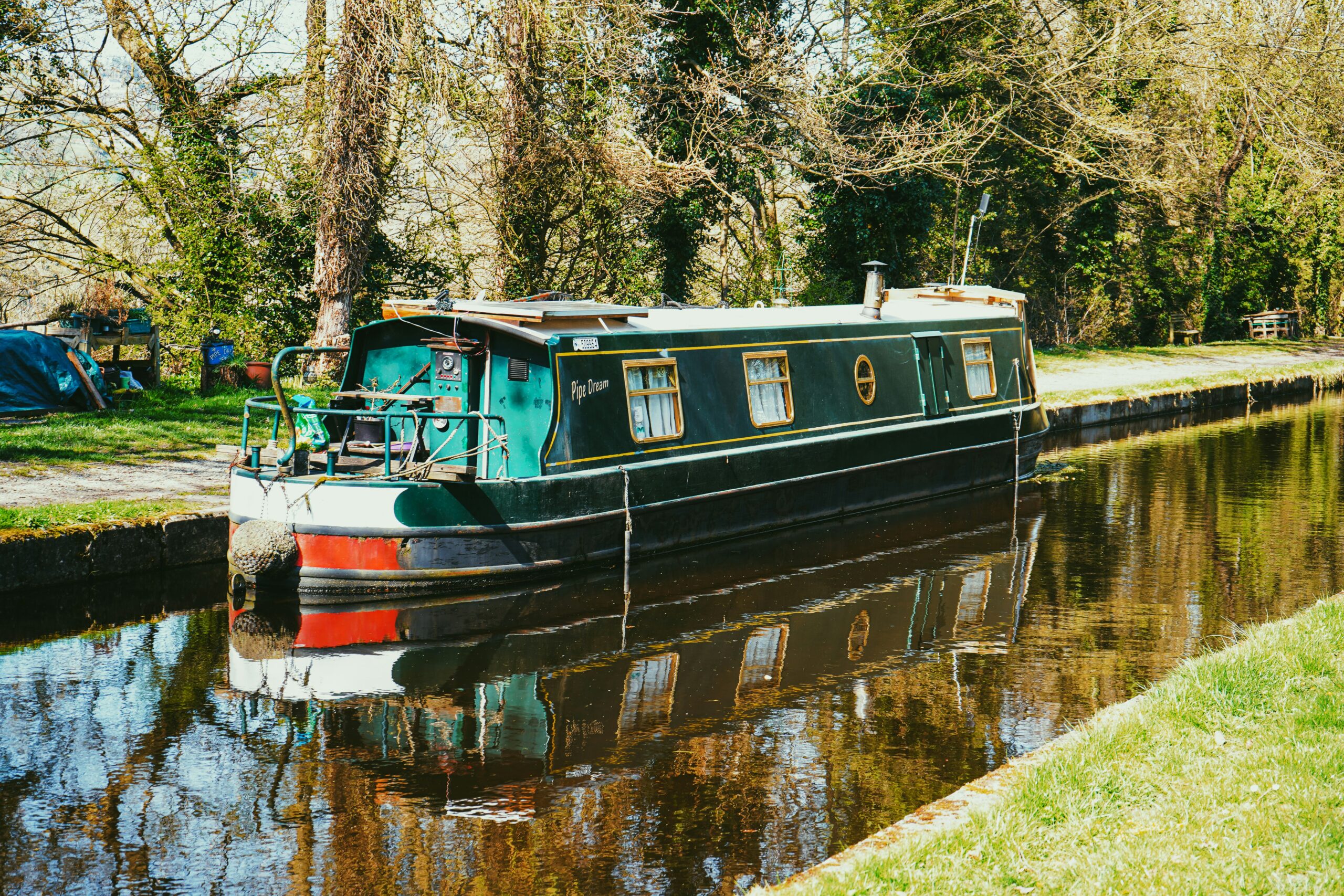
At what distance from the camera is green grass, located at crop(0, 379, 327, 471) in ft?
36.6

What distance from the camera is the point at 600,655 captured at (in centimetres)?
773

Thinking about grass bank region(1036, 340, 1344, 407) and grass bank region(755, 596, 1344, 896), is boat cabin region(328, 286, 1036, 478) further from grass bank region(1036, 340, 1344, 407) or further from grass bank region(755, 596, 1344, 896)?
grass bank region(1036, 340, 1344, 407)

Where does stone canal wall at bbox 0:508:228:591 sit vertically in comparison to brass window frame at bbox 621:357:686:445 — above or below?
below

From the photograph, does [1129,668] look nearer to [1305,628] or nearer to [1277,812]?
[1305,628]

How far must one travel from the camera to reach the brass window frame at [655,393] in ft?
32.3

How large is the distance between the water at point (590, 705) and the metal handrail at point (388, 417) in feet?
3.53

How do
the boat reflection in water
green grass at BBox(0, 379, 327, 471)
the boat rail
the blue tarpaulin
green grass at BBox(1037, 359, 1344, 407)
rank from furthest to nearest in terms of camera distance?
green grass at BBox(1037, 359, 1344, 407) < the blue tarpaulin < green grass at BBox(0, 379, 327, 471) < the boat rail < the boat reflection in water

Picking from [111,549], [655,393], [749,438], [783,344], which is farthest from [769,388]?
[111,549]

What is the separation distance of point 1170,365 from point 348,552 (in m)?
20.7

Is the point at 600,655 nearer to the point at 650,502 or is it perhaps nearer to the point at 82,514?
the point at 650,502

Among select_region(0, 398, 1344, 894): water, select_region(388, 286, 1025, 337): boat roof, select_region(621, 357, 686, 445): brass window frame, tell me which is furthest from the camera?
select_region(621, 357, 686, 445): brass window frame

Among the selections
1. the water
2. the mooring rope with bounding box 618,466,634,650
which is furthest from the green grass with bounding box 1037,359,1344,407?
the mooring rope with bounding box 618,466,634,650

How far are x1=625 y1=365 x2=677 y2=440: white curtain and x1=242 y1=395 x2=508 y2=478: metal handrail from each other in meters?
1.20

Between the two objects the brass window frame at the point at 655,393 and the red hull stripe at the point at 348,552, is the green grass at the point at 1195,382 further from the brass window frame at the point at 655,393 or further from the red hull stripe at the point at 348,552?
the red hull stripe at the point at 348,552
